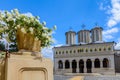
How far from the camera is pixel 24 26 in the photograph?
4406 mm

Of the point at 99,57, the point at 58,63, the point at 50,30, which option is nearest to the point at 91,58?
the point at 99,57

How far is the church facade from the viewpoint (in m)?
46.1

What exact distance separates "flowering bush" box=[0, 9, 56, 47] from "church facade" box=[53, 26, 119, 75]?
4115 cm

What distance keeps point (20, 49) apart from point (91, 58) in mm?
45010

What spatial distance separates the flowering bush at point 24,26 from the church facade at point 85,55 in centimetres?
4115

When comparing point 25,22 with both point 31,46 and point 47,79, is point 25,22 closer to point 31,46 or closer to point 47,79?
point 31,46

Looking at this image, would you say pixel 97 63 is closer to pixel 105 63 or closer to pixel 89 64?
pixel 105 63

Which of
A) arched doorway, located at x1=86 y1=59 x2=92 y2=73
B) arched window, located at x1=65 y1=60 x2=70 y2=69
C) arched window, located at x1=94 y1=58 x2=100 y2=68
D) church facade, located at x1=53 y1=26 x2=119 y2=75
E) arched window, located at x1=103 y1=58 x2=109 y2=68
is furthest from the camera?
arched window, located at x1=65 y1=60 x2=70 y2=69

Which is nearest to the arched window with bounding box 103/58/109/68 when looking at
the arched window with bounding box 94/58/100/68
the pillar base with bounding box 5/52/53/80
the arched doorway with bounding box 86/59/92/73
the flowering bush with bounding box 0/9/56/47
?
the arched window with bounding box 94/58/100/68

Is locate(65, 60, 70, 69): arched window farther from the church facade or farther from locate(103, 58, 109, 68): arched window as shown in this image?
locate(103, 58, 109, 68): arched window

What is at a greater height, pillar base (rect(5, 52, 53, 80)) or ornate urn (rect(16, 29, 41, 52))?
ornate urn (rect(16, 29, 41, 52))

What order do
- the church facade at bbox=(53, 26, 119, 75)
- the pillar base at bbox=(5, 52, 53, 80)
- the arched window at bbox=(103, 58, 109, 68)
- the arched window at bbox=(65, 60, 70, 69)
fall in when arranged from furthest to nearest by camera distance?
the arched window at bbox=(65, 60, 70, 69) → the arched window at bbox=(103, 58, 109, 68) → the church facade at bbox=(53, 26, 119, 75) → the pillar base at bbox=(5, 52, 53, 80)

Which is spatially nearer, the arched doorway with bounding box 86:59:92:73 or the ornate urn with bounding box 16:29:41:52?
the ornate urn with bounding box 16:29:41:52

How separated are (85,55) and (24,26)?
45.3 meters
